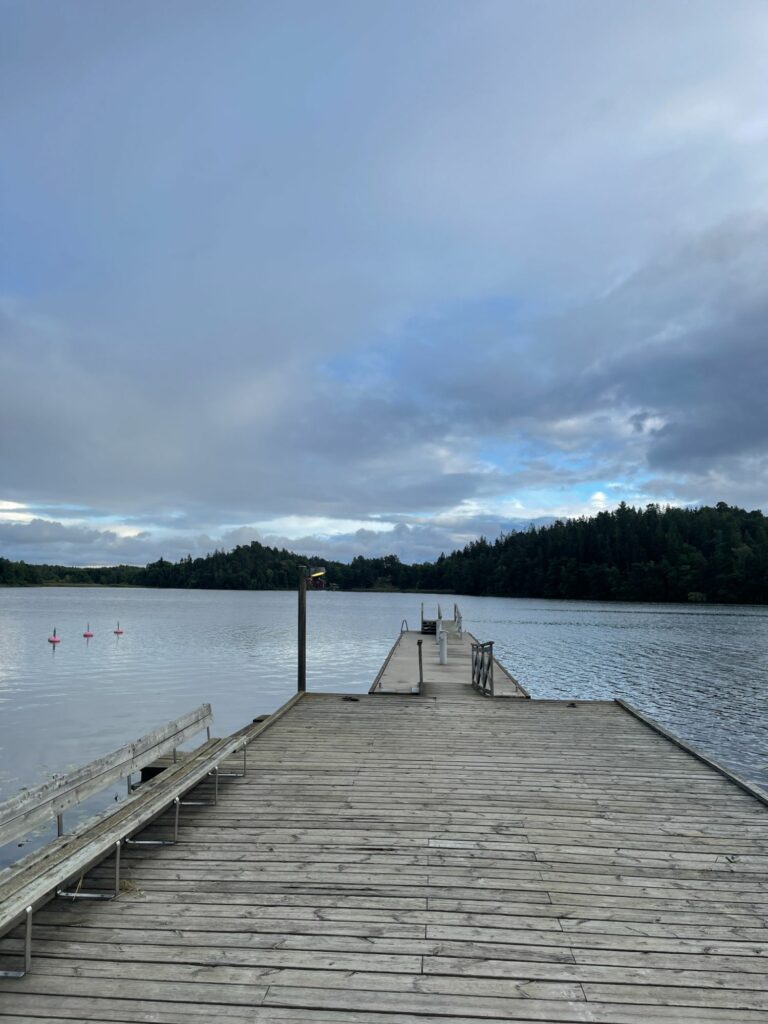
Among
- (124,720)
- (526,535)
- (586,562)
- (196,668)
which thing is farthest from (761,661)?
(526,535)

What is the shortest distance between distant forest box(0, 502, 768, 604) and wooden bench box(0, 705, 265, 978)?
69.9m

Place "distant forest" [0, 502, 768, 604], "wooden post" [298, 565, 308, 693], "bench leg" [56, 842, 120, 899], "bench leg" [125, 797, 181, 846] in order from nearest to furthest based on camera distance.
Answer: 1. "bench leg" [56, 842, 120, 899]
2. "bench leg" [125, 797, 181, 846]
3. "wooden post" [298, 565, 308, 693]
4. "distant forest" [0, 502, 768, 604]

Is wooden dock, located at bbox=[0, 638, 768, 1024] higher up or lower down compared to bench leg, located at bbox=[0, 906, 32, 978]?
lower down

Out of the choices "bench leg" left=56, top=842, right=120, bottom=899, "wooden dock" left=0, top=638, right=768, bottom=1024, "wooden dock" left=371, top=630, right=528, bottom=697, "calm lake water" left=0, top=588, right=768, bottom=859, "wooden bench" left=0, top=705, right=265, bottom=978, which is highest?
"wooden bench" left=0, top=705, right=265, bottom=978

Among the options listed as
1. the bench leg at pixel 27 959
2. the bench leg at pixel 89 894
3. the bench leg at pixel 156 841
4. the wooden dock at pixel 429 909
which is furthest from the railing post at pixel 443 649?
the bench leg at pixel 27 959

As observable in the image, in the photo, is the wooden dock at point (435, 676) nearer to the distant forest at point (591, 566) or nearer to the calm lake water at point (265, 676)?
the calm lake water at point (265, 676)

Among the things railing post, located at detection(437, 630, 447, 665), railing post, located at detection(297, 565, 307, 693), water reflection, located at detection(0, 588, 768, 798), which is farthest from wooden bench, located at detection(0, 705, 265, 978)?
railing post, located at detection(437, 630, 447, 665)

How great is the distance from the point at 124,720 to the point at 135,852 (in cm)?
1309

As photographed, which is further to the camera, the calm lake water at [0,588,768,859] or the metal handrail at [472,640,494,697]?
the calm lake water at [0,588,768,859]

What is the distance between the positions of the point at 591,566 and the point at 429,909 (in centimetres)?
11428

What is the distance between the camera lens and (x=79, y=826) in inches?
182

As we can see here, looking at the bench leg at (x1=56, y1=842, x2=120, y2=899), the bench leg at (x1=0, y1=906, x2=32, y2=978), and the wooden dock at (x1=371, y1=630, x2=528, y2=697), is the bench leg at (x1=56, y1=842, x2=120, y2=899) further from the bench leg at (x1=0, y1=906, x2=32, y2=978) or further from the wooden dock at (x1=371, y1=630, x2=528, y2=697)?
the wooden dock at (x1=371, y1=630, x2=528, y2=697)

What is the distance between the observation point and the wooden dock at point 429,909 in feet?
10.4

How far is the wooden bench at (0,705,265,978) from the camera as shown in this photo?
11.6 ft
